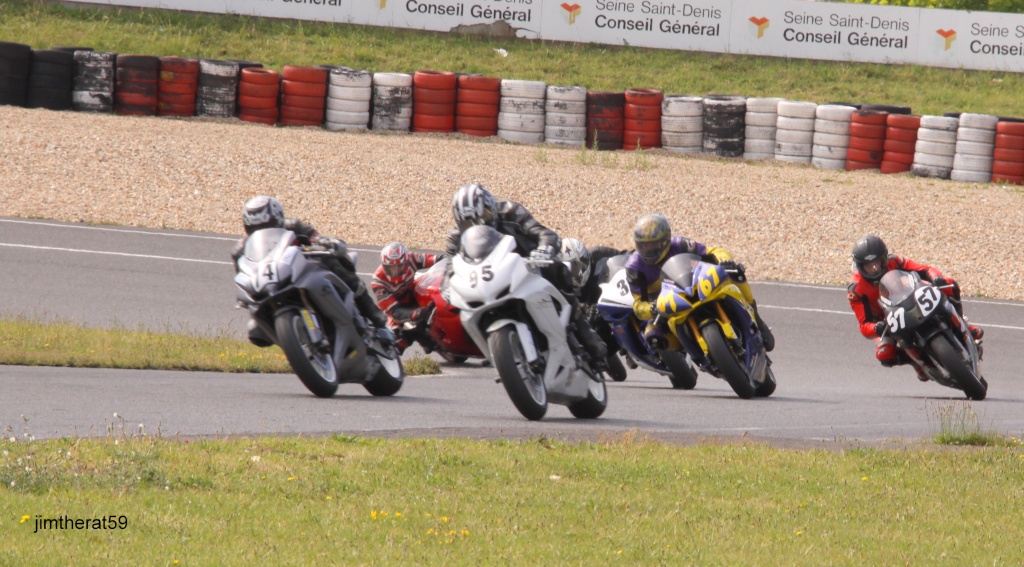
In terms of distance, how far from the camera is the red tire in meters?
25.8

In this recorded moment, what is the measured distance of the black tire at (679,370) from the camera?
460 inches

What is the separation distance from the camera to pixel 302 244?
33.1 feet

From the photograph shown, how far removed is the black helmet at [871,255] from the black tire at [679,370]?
159 cm

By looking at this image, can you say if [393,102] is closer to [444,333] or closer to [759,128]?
[759,128]

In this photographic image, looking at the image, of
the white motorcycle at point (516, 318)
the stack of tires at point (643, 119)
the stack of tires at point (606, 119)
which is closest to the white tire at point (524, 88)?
the stack of tires at point (606, 119)

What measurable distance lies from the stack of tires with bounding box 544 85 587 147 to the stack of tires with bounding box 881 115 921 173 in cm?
540

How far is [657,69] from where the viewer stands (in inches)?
1227

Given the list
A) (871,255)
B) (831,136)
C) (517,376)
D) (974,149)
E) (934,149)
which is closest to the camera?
(517,376)

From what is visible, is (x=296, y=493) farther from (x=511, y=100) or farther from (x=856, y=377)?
(x=511, y=100)

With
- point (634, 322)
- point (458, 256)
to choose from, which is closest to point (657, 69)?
point (634, 322)

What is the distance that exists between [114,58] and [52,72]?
3.59ft

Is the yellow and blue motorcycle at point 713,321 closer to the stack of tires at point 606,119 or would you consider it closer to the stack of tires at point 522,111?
the stack of tires at point 606,119

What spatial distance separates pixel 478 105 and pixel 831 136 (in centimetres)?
638

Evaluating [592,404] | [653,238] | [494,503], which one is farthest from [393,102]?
[494,503]
